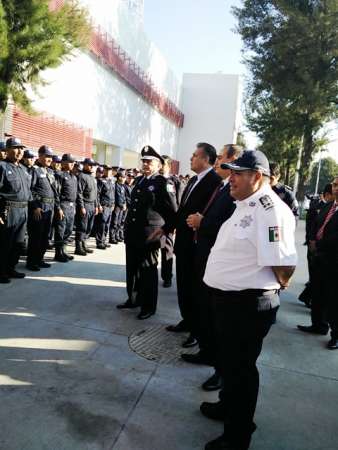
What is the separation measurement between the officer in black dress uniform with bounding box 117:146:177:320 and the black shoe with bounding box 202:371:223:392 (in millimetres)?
1520

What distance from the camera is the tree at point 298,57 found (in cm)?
2039

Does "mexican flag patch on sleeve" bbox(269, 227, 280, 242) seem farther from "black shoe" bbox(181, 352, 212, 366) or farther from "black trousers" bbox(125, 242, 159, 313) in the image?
"black trousers" bbox(125, 242, 159, 313)

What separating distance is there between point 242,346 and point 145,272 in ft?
7.64

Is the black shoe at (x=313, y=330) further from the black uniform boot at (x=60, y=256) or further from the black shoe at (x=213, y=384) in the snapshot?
the black uniform boot at (x=60, y=256)

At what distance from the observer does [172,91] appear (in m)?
29.2

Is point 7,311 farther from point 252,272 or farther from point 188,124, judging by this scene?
point 188,124

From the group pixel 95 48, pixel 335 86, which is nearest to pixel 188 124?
pixel 335 86

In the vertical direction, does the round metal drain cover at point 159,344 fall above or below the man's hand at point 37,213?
below

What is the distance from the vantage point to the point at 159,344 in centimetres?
376

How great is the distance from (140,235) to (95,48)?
13173 mm

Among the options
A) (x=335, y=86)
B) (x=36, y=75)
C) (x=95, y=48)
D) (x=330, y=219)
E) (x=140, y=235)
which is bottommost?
(x=140, y=235)

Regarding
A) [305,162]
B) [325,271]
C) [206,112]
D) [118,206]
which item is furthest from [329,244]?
[206,112]

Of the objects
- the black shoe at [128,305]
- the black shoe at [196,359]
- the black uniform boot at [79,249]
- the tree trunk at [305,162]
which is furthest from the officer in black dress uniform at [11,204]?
the tree trunk at [305,162]

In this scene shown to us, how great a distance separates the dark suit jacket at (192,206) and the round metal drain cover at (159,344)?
95cm
